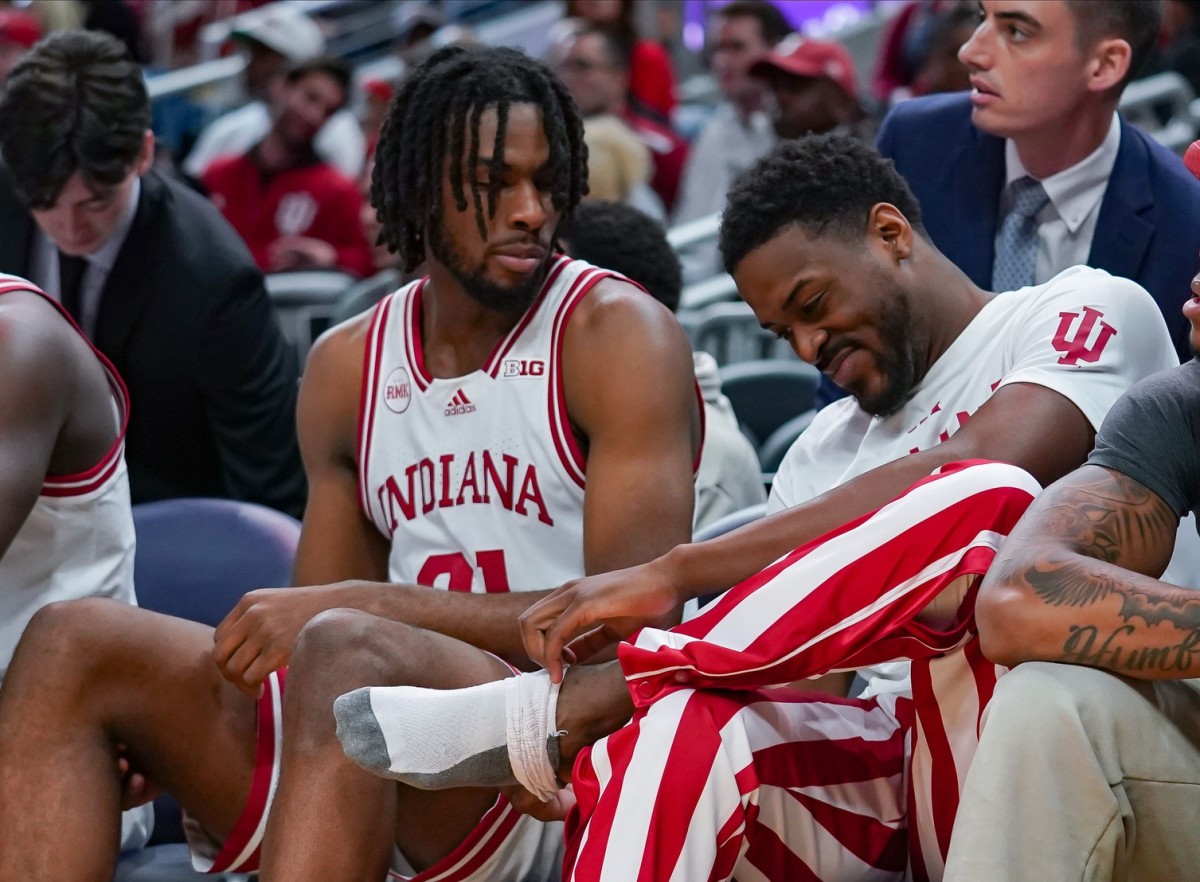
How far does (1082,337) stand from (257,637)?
1.15 meters

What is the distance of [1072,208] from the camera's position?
309cm

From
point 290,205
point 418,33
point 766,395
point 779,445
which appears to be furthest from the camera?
point 418,33

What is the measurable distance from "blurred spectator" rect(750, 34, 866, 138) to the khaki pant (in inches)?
136

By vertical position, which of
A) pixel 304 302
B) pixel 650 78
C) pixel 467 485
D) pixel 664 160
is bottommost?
pixel 304 302

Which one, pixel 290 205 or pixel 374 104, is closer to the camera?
pixel 290 205

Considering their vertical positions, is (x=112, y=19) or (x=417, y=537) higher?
(x=417, y=537)

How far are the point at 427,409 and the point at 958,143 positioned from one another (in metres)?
1.23

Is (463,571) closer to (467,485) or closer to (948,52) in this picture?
(467,485)

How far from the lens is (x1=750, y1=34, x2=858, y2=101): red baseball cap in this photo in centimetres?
503

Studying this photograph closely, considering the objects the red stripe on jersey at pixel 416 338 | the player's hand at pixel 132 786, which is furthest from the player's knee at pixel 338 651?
the red stripe on jersey at pixel 416 338

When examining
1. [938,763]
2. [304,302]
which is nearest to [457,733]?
[938,763]

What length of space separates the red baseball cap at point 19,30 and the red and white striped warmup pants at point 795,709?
15.4 ft

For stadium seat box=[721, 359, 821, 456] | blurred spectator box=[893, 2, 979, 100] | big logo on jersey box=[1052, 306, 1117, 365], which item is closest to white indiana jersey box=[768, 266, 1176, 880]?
big logo on jersey box=[1052, 306, 1117, 365]

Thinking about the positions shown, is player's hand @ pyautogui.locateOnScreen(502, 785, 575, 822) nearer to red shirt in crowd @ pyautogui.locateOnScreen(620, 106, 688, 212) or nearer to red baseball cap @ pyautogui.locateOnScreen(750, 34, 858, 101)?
red baseball cap @ pyautogui.locateOnScreen(750, 34, 858, 101)
